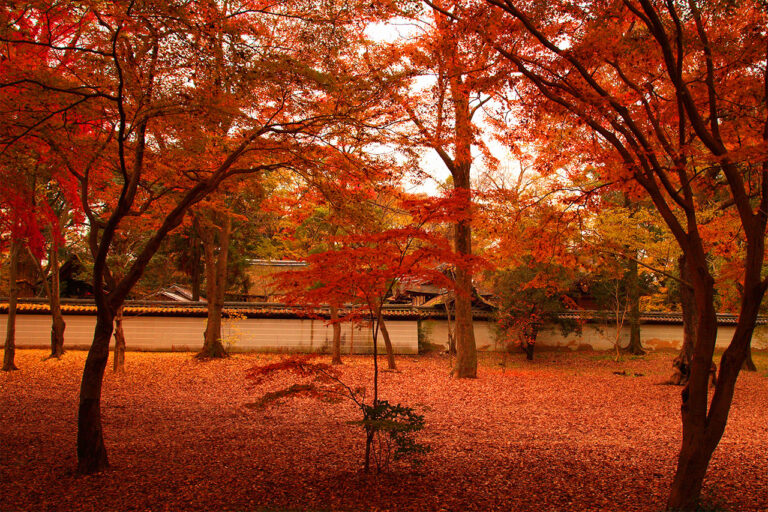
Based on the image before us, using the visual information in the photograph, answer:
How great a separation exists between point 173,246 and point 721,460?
2043 cm

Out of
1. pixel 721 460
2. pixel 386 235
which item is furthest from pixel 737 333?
pixel 386 235

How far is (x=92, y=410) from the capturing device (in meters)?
4.25

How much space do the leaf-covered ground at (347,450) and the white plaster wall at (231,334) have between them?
4.78 meters

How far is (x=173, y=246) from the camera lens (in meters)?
20.7

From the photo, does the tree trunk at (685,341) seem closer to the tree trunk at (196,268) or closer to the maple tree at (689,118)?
the maple tree at (689,118)

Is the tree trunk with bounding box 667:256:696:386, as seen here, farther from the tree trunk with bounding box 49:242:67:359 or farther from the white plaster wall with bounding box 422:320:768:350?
the tree trunk with bounding box 49:242:67:359

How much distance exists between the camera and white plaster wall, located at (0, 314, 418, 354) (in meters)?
15.0

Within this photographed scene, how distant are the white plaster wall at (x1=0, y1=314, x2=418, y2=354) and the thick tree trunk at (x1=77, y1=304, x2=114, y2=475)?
33.5ft

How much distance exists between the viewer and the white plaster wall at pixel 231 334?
1498 centimetres

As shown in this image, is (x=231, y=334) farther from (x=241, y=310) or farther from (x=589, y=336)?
(x=589, y=336)

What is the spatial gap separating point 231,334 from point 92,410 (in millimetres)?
11737

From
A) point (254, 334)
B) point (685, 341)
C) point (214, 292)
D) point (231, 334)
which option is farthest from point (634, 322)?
point (214, 292)

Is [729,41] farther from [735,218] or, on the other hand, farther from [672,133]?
[735,218]

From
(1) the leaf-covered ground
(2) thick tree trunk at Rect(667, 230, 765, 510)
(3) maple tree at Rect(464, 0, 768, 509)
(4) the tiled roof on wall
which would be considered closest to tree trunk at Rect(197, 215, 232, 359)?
(4) the tiled roof on wall
